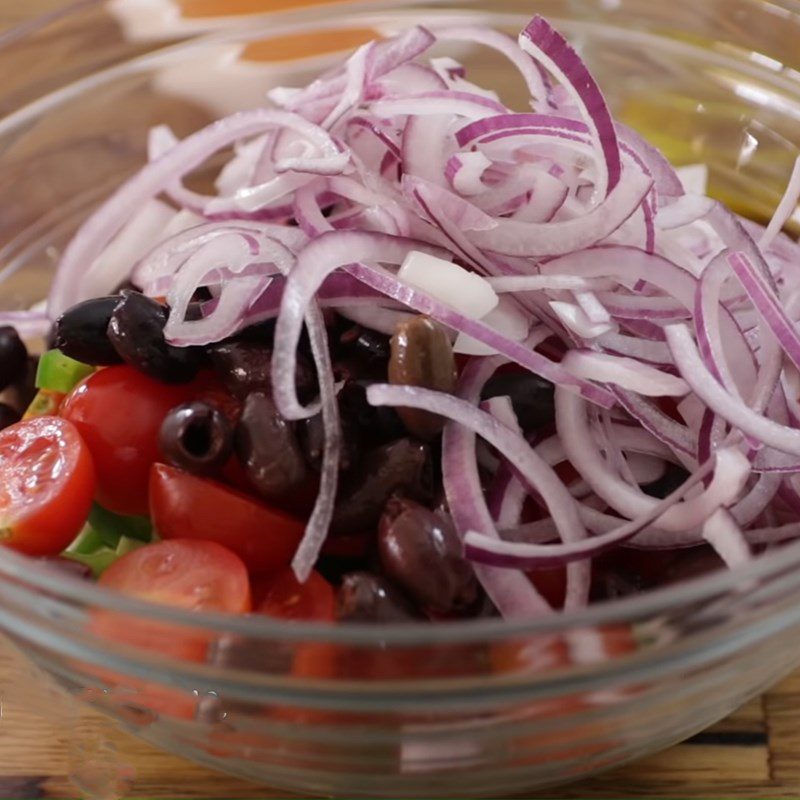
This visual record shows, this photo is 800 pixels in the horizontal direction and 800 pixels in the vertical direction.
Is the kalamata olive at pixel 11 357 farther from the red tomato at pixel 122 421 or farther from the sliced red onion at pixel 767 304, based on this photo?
the sliced red onion at pixel 767 304

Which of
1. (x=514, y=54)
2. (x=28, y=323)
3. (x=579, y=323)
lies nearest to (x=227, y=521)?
(x=579, y=323)

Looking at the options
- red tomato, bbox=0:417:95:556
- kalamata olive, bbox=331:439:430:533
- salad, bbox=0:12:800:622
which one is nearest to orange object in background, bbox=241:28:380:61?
salad, bbox=0:12:800:622

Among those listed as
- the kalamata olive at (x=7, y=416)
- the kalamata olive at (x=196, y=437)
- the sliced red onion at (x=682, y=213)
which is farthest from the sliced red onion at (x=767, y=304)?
the kalamata olive at (x=7, y=416)

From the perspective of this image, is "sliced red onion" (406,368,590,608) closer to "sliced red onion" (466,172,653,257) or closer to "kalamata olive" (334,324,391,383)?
"kalamata olive" (334,324,391,383)

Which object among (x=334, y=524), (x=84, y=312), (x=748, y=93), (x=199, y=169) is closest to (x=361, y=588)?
(x=334, y=524)

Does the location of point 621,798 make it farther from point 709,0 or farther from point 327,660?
point 709,0

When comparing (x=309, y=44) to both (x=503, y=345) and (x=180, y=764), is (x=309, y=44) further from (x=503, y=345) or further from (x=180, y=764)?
(x=180, y=764)
